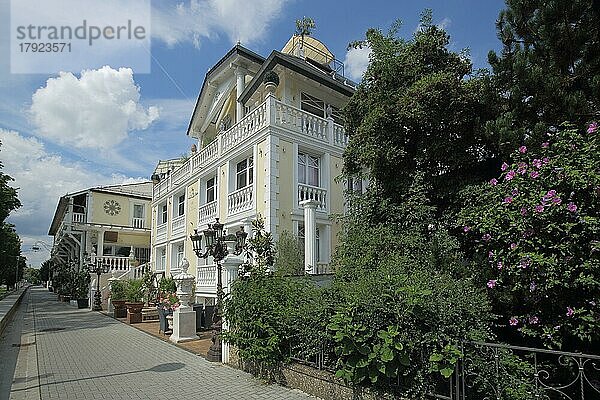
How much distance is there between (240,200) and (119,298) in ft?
28.4

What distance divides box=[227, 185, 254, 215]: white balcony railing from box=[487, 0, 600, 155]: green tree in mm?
8735

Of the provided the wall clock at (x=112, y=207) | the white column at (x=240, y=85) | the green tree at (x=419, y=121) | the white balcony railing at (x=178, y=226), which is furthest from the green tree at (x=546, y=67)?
the wall clock at (x=112, y=207)

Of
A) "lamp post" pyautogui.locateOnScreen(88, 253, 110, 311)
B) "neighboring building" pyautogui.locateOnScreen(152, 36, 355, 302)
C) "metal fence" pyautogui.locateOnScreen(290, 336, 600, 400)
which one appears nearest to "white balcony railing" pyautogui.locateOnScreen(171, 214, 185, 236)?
"neighboring building" pyautogui.locateOnScreen(152, 36, 355, 302)

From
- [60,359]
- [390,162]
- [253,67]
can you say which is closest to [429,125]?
[390,162]

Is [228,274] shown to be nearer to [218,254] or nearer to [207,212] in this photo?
[218,254]

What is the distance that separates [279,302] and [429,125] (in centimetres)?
454

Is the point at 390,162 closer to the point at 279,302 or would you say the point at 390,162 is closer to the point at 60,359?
the point at 279,302

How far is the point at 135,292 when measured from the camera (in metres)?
17.5

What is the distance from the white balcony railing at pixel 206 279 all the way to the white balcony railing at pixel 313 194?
436 centimetres

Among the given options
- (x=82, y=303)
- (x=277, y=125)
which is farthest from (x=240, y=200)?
(x=82, y=303)

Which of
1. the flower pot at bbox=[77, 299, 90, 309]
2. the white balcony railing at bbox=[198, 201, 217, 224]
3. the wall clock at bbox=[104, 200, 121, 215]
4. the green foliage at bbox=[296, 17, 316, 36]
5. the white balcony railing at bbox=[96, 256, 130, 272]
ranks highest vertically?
the green foliage at bbox=[296, 17, 316, 36]

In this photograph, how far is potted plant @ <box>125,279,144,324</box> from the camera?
1614 centimetres

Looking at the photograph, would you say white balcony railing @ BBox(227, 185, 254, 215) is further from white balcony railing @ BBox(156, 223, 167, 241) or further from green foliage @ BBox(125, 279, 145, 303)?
white balcony railing @ BBox(156, 223, 167, 241)

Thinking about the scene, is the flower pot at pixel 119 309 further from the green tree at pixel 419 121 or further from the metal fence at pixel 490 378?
the metal fence at pixel 490 378
